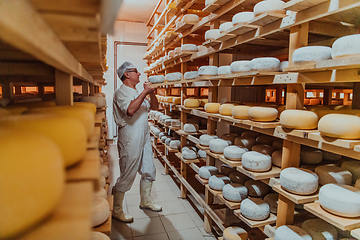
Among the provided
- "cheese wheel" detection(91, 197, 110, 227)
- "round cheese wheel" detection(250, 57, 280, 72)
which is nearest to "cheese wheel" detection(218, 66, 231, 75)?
"round cheese wheel" detection(250, 57, 280, 72)

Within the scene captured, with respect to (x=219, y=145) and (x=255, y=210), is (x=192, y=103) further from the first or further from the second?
(x=255, y=210)

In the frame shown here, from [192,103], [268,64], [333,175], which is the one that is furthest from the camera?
[192,103]

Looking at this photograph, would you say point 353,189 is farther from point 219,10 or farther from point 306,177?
point 219,10

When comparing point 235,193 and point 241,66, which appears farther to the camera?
point 235,193

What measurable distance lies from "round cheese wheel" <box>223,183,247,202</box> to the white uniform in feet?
3.56

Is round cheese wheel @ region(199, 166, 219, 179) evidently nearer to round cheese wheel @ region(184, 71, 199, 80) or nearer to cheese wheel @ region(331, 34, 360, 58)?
round cheese wheel @ region(184, 71, 199, 80)

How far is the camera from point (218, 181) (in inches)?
87.8

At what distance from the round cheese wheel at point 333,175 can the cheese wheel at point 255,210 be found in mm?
441

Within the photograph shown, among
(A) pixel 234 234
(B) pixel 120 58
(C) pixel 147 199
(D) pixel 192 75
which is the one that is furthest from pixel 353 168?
(B) pixel 120 58

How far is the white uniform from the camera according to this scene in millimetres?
2600

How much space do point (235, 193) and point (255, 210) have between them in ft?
0.85

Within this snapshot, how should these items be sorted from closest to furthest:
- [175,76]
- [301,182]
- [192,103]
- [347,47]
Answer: [347,47]
[301,182]
[192,103]
[175,76]

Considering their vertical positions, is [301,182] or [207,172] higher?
[301,182]

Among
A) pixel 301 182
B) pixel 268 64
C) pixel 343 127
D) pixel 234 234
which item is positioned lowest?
pixel 234 234
